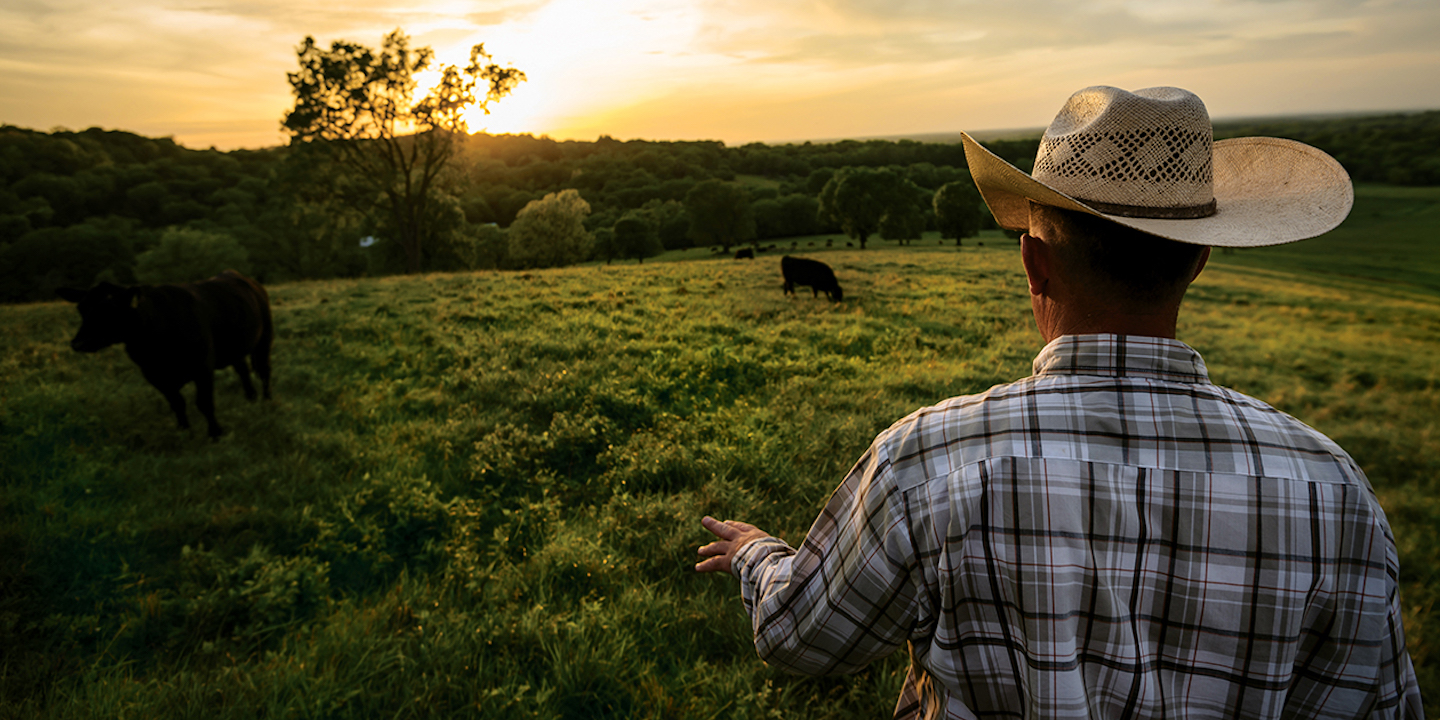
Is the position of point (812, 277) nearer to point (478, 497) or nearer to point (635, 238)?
point (478, 497)

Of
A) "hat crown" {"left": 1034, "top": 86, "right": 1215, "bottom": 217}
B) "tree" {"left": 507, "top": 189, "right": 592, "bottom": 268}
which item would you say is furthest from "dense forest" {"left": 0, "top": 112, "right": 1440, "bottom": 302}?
"hat crown" {"left": 1034, "top": 86, "right": 1215, "bottom": 217}

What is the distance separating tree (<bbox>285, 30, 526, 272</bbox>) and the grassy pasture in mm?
25054

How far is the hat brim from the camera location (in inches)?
59.2

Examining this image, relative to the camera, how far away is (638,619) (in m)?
3.73

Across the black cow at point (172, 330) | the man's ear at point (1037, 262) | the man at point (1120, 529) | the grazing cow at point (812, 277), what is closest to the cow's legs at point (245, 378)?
the black cow at point (172, 330)

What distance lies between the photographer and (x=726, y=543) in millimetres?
2125

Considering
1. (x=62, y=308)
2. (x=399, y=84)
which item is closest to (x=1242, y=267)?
(x=62, y=308)

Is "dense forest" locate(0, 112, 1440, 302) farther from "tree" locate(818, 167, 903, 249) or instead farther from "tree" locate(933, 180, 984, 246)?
"tree" locate(933, 180, 984, 246)

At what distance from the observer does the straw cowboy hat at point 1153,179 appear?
1.53 m

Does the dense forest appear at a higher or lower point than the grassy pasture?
higher

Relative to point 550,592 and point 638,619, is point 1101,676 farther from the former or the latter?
point 550,592

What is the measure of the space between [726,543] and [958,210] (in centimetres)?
→ 5713

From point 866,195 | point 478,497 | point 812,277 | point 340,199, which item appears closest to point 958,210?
point 866,195

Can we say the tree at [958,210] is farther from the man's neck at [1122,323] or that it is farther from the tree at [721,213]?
the man's neck at [1122,323]
